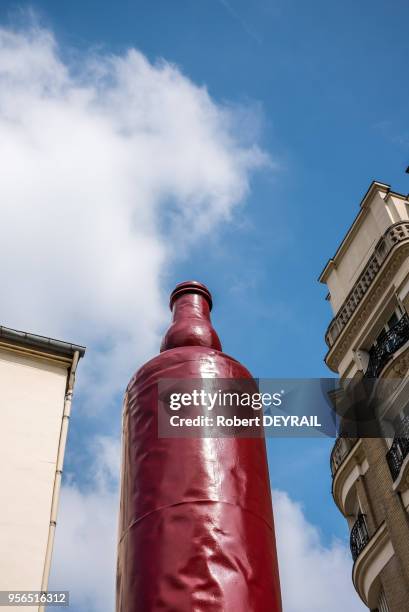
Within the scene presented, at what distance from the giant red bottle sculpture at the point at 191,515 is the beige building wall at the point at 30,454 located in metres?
3.87

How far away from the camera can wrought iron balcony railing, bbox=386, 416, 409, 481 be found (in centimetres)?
1583

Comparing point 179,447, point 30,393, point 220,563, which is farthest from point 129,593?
point 30,393

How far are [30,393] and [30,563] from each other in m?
3.34

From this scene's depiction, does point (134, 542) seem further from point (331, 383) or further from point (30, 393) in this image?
point (331, 383)

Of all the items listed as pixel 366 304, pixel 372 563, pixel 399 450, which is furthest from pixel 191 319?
pixel 366 304

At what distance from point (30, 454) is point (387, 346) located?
10.2m

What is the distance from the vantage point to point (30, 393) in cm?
1240

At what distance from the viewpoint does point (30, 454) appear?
37.3 feet

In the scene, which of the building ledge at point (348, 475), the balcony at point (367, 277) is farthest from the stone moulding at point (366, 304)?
the building ledge at point (348, 475)

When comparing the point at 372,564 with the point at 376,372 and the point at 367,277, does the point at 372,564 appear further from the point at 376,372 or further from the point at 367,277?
the point at 367,277

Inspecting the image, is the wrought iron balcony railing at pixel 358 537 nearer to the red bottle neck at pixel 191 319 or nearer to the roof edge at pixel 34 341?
the roof edge at pixel 34 341

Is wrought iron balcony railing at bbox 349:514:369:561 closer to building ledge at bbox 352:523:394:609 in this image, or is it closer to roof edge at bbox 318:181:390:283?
building ledge at bbox 352:523:394:609

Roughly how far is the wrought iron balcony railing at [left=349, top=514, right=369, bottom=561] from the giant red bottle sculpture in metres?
11.3

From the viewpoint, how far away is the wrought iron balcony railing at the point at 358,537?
1697 centimetres
